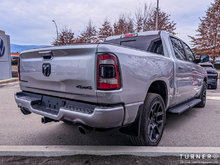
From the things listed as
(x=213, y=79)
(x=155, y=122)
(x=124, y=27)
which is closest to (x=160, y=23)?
(x=124, y=27)

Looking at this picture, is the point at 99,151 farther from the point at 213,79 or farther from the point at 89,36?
the point at 89,36

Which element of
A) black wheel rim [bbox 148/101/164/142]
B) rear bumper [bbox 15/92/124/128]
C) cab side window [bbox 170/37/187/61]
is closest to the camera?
rear bumper [bbox 15/92/124/128]

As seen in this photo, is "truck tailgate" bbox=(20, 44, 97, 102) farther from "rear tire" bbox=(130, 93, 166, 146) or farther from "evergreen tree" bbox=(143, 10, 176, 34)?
"evergreen tree" bbox=(143, 10, 176, 34)

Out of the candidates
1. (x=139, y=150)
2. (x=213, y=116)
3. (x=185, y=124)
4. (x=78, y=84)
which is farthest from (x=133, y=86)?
(x=213, y=116)

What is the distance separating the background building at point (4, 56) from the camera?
1246 cm

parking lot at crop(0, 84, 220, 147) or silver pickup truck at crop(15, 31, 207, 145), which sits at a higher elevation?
silver pickup truck at crop(15, 31, 207, 145)

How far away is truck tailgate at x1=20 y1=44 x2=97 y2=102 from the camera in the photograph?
6.77 feet

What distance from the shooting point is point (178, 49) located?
3938 mm

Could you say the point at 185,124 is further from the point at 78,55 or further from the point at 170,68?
the point at 78,55

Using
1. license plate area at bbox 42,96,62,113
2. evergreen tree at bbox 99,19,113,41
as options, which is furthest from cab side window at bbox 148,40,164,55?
evergreen tree at bbox 99,19,113,41

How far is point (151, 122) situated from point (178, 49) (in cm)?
202
